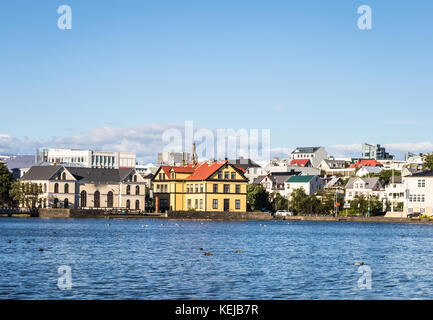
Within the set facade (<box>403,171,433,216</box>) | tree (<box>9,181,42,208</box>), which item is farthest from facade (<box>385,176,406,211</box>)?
tree (<box>9,181,42,208</box>)

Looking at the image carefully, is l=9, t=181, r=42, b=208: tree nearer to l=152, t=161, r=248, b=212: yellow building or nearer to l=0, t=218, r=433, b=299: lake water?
l=152, t=161, r=248, b=212: yellow building

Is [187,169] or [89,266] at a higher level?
[187,169]

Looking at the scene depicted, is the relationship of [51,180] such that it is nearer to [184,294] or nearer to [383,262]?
[383,262]

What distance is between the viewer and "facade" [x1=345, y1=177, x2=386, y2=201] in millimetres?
170875

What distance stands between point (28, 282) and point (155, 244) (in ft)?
97.5

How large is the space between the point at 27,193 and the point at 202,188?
33646 millimetres

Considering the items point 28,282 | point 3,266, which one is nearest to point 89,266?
point 3,266

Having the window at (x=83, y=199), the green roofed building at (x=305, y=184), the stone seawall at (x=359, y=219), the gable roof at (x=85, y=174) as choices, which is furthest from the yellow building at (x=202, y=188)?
the green roofed building at (x=305, y=184)

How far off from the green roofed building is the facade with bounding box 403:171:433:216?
41386 mm

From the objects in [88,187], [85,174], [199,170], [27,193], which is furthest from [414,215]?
[27,193]

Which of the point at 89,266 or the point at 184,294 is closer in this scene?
the point at 184,294

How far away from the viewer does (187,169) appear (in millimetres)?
148750
